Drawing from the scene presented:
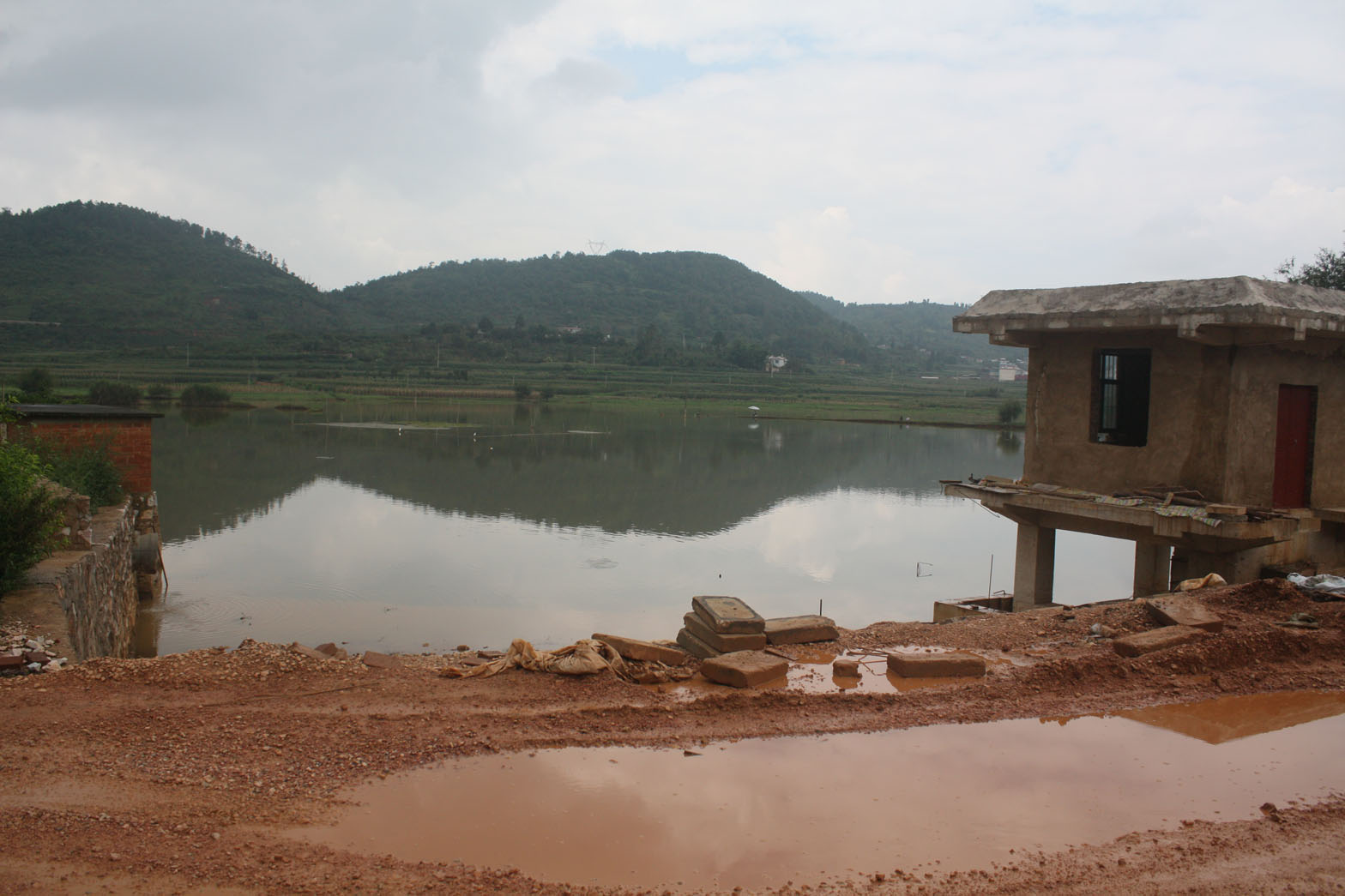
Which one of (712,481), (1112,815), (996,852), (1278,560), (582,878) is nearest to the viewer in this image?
(582,878)

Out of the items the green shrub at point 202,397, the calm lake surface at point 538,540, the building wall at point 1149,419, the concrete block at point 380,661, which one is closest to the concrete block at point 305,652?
the concrete block at point 380,661

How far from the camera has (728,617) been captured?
7.37 metres

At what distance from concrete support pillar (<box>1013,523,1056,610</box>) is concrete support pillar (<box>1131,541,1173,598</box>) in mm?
1111

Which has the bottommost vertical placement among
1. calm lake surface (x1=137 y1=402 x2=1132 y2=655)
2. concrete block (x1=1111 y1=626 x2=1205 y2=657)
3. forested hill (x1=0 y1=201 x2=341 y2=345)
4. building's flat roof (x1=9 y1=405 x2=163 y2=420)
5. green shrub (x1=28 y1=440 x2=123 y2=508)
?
calm lake surface (x1=137 y1=402 x2=1132 y2=655)

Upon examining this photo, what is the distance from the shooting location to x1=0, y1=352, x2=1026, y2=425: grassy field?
55562 millimetres

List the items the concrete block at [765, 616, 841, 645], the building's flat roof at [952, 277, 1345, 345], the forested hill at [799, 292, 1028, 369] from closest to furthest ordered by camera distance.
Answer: the concrete block at [765, 616, 841, 645]
the building's flat roof at [952, 277, 1345, 345]
the forested hill at [799, 292, 1028, 369]

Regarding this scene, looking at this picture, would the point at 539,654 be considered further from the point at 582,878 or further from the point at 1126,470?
the point at 1126,470

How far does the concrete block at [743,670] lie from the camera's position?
661cm

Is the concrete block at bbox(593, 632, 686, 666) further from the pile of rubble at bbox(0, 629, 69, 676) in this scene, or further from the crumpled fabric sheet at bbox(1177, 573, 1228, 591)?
the crumpled fabric sheet at bbox(1177, 573, 1228, 591)

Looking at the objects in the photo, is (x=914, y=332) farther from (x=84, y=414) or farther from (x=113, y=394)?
(x=84, y=414)

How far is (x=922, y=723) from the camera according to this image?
5984mm

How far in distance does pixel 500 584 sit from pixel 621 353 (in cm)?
7386

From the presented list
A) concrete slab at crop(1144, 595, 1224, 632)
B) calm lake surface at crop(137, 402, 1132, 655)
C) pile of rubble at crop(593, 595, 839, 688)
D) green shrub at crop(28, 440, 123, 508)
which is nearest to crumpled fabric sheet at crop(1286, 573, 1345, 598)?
concrete slab at crop(1144, 595, 1224, 632)

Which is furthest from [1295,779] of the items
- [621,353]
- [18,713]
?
[621,353]
